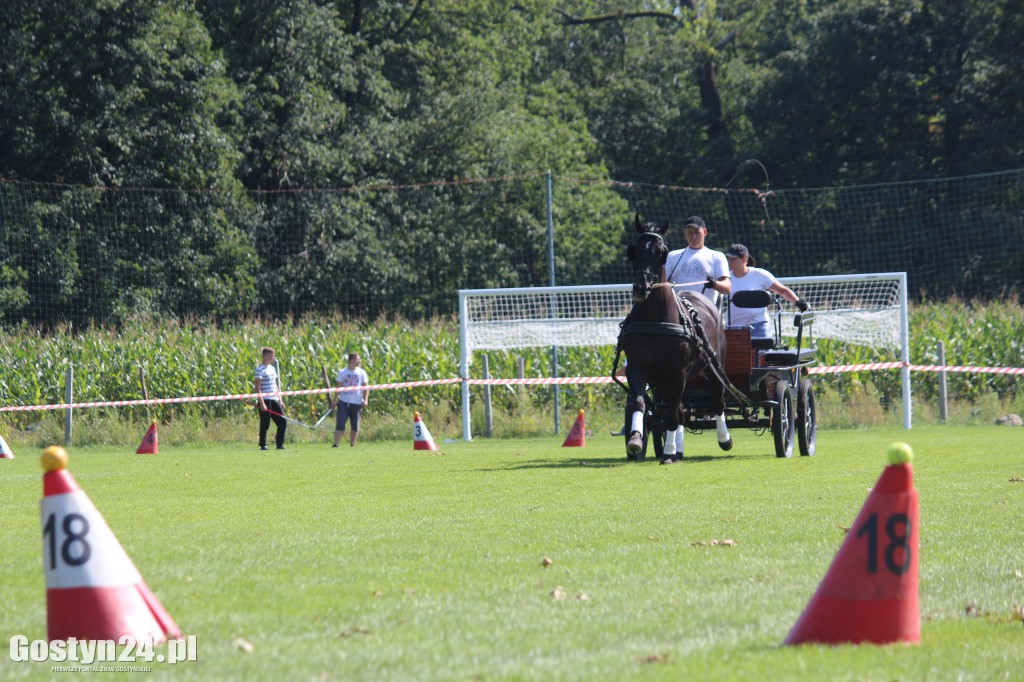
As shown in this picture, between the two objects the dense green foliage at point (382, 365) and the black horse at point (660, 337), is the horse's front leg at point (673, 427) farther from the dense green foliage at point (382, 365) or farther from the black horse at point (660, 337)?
the dense green foliage at point (382, 365)

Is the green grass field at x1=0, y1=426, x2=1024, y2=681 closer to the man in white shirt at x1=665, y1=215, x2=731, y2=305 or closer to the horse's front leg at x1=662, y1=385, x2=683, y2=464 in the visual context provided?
the horse's front leg at x1=662, y1=385, x2=683, y2=464

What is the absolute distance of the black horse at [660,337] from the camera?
1349cm

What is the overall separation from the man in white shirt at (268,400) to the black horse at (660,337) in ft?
33.3

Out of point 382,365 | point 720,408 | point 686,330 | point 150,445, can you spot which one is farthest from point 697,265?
point 382,365

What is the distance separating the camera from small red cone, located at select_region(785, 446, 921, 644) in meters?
5.07

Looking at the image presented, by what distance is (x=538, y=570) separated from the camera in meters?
7.06

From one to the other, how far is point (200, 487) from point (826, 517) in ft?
20.8

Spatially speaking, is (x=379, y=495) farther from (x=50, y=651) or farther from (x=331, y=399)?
(x=331, y=399)

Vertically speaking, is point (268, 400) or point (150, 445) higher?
point (268, 400)

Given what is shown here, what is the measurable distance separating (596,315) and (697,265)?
31.8ft

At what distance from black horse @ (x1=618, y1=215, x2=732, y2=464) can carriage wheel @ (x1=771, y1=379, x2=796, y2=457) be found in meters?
0.95

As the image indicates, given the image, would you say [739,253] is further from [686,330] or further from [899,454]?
[899,454]

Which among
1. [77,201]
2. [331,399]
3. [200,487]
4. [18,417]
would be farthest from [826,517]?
[77,201]

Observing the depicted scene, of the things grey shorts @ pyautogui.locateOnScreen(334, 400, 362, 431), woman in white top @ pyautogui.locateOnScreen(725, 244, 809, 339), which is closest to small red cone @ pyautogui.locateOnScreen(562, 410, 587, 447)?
grey shorts @ pyautogui.locateOnScreen(334, 400, 362, 431)
